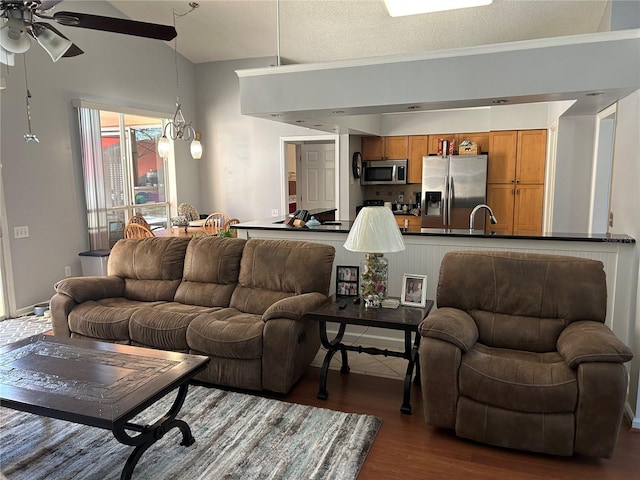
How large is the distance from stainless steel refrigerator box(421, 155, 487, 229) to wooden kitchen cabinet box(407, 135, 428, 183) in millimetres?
353

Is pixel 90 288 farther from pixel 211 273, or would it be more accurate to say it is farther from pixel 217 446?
pixel 217 446

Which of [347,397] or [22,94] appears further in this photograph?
[22,94]

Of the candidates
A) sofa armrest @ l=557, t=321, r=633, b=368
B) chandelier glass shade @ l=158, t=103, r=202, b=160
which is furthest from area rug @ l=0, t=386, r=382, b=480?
chandelier glass shade @ l=158, t=103, r=202, b=160

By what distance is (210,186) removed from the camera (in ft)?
26.6

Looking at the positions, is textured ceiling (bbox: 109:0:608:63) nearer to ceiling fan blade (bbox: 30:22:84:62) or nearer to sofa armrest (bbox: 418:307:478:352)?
ceiling fan blade (bbox: 30:22:84:62)

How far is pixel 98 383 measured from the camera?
2258 millimetres

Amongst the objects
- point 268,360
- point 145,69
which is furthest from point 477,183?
point 145,69

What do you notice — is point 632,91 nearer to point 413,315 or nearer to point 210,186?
point 413,315

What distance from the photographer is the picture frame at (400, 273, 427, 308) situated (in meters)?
3.17

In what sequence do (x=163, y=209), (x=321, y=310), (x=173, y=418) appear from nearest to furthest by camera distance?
(x=173, y=418)
(x=321, y=310)
(x=163, y=209)

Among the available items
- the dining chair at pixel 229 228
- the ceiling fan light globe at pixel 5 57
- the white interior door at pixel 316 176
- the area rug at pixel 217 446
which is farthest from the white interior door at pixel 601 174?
the ceiling fan light globe at pixel 5 57

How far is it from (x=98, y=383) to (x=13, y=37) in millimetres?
1834

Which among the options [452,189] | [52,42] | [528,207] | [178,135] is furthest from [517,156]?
[52,42]

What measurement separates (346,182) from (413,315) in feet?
13.9
